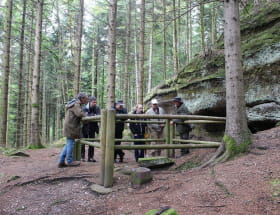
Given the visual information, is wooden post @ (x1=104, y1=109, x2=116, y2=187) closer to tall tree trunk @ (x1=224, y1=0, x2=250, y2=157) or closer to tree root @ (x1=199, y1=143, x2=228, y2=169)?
tree root @ (x1=199, y1=143, x2=228, y2=169)

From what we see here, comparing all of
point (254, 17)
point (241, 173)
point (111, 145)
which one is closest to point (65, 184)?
point (111, 145)

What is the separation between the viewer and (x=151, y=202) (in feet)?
10.5

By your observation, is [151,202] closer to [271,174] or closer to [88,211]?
[88,211]

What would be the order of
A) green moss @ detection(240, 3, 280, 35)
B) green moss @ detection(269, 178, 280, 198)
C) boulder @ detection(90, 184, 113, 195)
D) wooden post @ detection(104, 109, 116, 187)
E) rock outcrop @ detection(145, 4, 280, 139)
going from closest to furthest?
green moss @ detection(269, 178, 280, 198) → boulder @ detection(90, 184, 113, 195) → wooden post @ detection(104, 109, 116, 187) → rock outcrop @ detection(145, 4, 280, 139) → green moss @ detection(240, 3, 280, 35)

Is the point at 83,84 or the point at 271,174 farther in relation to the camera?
the point at 83,84

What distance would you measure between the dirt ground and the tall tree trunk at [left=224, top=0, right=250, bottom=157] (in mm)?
329

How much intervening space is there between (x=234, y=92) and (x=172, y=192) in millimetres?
2493

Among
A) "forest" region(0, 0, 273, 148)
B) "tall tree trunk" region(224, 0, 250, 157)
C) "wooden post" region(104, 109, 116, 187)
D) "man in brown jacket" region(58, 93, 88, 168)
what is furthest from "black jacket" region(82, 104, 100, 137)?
"forest" region(0, 0, 273, 148)

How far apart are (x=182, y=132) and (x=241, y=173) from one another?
3748 mm

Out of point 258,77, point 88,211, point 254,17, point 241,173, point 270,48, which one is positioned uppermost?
point 254,17

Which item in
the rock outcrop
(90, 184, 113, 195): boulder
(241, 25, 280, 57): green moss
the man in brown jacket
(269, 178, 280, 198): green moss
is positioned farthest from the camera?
(241, 25, 280, 57): green moss

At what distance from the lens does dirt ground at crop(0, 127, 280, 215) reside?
276 cm

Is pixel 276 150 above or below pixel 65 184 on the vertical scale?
above

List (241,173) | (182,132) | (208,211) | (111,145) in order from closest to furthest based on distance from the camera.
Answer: (208,211), (241,173), (111,145), (182,132)
